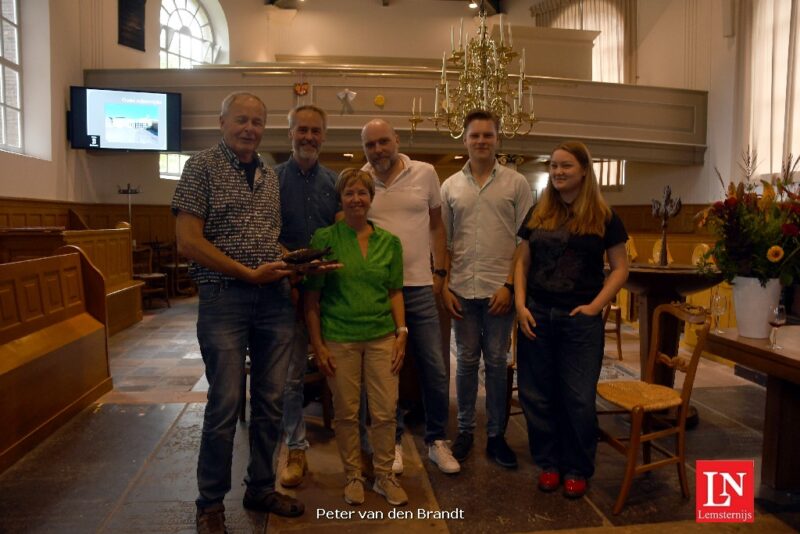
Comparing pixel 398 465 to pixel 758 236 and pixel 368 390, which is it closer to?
pixel 368 390

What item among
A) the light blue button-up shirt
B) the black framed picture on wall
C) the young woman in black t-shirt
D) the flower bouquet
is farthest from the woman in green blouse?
the black framed picture on wall

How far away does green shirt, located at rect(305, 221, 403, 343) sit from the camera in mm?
2248

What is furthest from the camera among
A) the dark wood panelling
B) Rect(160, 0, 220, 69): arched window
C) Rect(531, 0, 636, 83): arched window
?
Rect(531, 0, 636, 83): arched window

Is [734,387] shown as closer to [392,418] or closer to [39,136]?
[392,418]

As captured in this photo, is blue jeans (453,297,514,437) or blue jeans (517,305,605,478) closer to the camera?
blue jeans (517,305,605,478)

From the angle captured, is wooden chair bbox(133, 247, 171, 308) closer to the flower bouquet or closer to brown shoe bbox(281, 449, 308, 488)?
brown shoe bbox(281, 449, 308, 488)

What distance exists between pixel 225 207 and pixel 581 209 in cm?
140

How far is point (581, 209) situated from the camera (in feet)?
7.66

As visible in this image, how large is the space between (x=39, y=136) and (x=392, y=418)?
7.35 m

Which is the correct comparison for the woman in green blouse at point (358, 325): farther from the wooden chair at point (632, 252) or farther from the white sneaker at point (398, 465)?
the wooden chair at point (632, 252)

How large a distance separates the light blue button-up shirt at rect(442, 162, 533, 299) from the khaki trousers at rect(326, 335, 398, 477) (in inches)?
22.0

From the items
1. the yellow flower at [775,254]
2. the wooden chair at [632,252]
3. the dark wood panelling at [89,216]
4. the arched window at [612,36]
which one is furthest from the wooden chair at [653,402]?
the arched window at [612,36]

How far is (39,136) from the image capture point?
746cm

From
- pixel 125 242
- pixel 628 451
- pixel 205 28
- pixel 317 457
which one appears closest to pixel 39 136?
pixel 125 242
